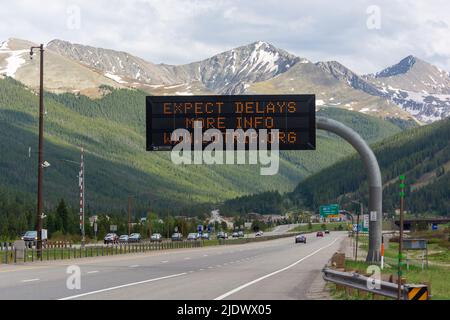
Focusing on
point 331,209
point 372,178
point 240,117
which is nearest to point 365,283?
point 240,117

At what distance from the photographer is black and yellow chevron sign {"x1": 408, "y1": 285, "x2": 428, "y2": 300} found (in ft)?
62.0

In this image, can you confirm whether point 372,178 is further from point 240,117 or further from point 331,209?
point 331,209

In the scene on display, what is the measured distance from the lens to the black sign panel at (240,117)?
1718 inches

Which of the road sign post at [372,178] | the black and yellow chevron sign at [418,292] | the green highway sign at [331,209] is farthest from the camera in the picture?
the green highway sign at [331,209]

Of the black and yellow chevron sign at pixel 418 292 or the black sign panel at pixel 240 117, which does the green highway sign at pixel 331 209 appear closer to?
the black sign panel at pixel 240 117

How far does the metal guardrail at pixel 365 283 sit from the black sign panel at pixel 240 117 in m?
15.9

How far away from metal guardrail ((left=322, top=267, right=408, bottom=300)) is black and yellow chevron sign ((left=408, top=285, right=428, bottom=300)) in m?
0.22

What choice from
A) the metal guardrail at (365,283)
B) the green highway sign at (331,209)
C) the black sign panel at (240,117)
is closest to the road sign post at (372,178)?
the black sign panel at (240,117)

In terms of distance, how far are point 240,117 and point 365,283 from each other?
2152 centimetres

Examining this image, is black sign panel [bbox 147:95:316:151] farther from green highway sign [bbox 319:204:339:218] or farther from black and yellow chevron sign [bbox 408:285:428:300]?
green highway sign [bbox 319:204:339:218]

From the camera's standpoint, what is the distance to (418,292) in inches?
749

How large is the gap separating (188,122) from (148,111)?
2.33 metres

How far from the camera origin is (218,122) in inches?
1720
